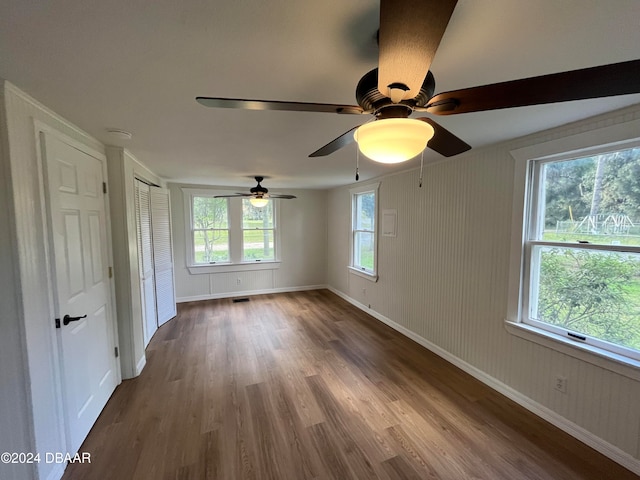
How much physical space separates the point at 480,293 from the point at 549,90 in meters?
2.16

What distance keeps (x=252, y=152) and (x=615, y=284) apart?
299 cm

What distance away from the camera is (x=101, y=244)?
228 centimetres

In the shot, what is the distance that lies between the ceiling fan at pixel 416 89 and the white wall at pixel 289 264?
4.70 metres

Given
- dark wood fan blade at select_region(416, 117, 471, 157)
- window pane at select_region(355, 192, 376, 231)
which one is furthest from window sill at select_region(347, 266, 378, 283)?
dark wood fan blade at select_region(416, 117, 471, 157)

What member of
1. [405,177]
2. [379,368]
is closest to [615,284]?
[379,368]

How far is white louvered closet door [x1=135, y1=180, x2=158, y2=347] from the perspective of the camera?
3.12m

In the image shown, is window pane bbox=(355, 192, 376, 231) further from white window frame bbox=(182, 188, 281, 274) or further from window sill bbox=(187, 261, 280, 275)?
window sill bbox=(187, 261, 280, 275)

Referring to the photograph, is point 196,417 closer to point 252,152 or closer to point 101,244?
point 101,244

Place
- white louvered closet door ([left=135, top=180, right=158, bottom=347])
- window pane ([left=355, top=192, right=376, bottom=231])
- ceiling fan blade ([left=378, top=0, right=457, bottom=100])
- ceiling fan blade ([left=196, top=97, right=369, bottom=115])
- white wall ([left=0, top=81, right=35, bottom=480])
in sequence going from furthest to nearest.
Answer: window pane ([left=355, top=192, right=376, bottom=231])
white louvered closet door ([left=135, top=180, right=158, bottom=347])
white wall ([left=0, top=81, right=35, bottom=480])
ceiling fan blade ([left=196, top=97, right=369, bottom=115])
ceiling fan blade ([left=378, top=0, right=457, bottom=100])

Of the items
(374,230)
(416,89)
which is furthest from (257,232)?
(416,89)

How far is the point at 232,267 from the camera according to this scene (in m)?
5.41

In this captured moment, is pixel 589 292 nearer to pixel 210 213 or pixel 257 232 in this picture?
pixel 257 232

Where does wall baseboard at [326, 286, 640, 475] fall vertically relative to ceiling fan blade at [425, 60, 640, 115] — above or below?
below

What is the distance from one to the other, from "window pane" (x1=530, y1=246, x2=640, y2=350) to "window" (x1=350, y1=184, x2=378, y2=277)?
2.30 meters
